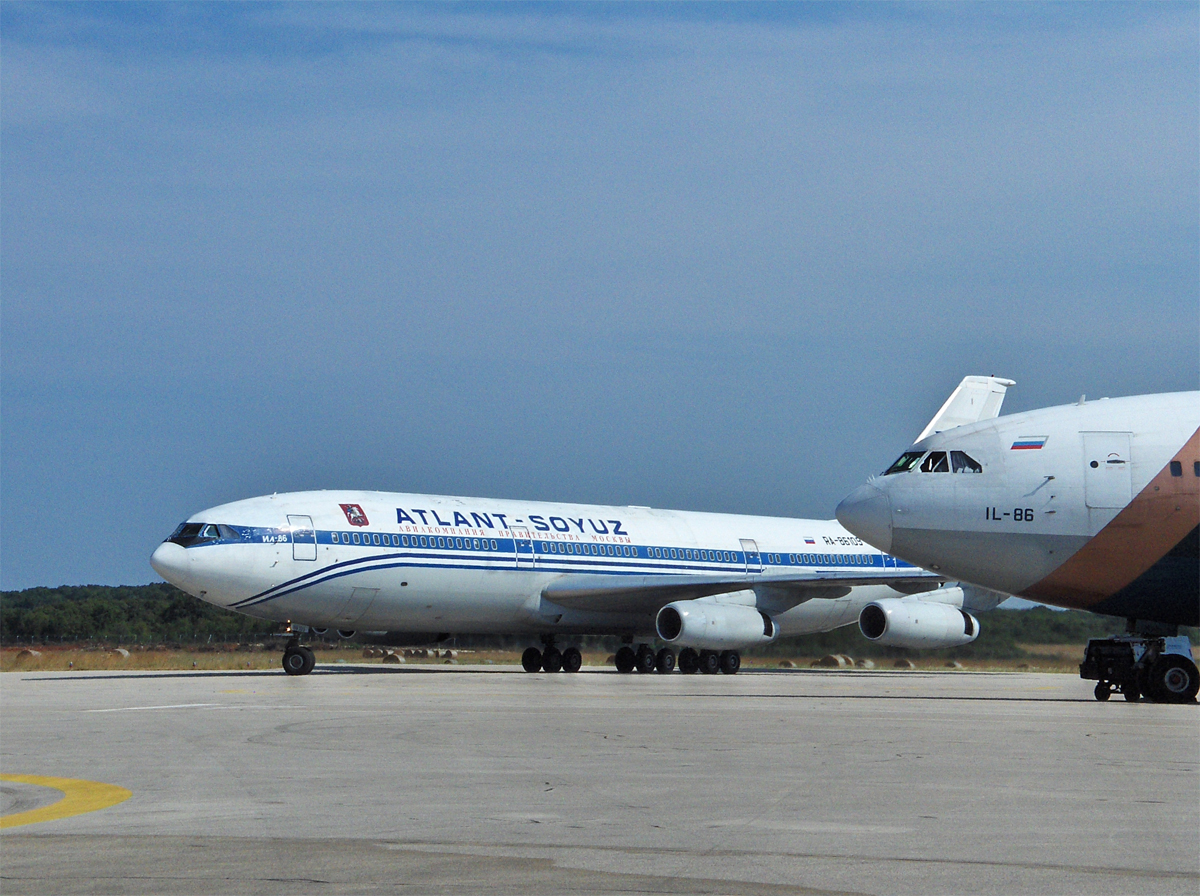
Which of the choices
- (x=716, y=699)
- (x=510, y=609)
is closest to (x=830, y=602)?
(x=510, y=609)

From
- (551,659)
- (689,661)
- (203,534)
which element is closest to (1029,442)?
(203,534)

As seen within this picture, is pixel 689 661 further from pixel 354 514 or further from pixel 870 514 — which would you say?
pixel 870 514

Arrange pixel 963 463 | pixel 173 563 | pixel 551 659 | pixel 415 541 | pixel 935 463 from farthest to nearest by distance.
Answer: pixel 551 659, pixel 415 541, pixel 173 563, pixel 935 463, pixel 963 463

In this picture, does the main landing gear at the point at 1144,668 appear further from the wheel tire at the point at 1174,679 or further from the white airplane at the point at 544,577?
the white airplane at the point at 544,577

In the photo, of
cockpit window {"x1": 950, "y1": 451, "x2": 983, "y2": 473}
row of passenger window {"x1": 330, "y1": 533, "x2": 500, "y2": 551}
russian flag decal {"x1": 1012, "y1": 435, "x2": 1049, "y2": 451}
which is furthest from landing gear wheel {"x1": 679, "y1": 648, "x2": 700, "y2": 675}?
russian flag decal {"x1": 1012, "y1": 435, "x2": 1049, "y2": 451}

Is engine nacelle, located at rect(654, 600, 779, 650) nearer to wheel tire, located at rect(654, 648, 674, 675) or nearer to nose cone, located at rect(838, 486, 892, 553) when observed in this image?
wheel tire, located at rect(654, 648, 674, 675)

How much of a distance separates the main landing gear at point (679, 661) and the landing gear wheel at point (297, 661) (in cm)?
1033

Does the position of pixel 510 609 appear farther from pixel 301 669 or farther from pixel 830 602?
pixel 830 602

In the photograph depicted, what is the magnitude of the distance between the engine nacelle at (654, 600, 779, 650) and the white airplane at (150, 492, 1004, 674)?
0.04 m

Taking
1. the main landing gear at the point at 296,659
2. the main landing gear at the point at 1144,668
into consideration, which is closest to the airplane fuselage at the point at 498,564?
the main landing gear at the point at 296,659

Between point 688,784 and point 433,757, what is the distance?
3.15 meters

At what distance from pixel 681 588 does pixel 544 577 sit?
368 centimetres

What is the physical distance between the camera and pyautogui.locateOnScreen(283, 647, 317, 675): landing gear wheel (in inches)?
1356

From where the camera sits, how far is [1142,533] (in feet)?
70.7
